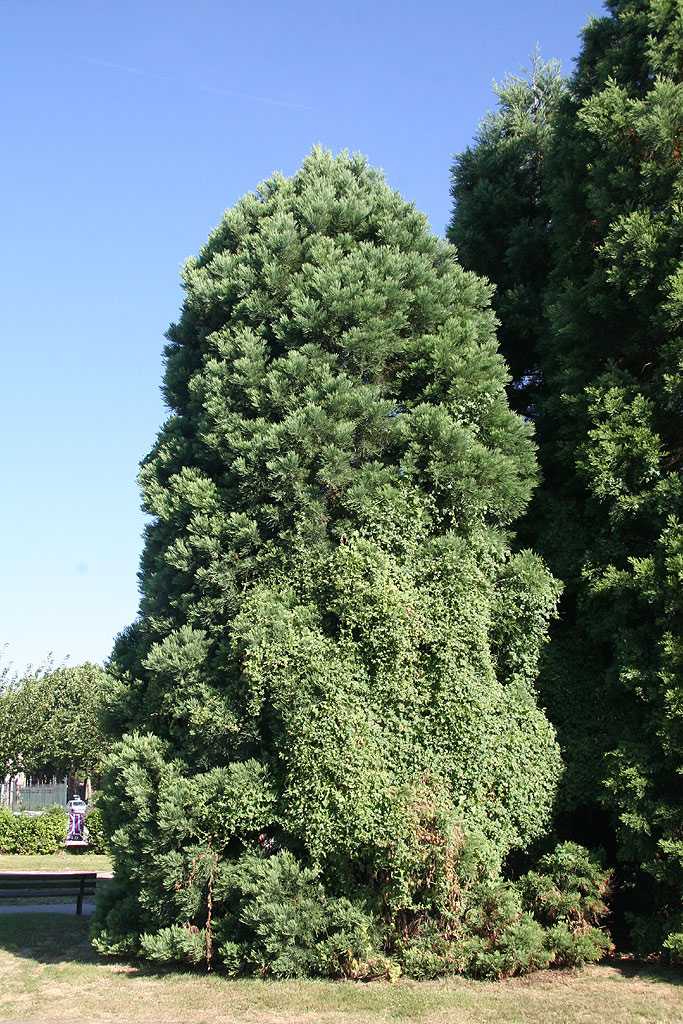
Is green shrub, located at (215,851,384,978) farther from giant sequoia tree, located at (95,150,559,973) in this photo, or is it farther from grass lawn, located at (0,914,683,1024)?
grass lawn, located at (0,914,683,1024)

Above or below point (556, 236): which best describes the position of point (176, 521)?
below

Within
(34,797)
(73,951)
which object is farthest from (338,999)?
(34,797)

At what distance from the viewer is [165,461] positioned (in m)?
10.2

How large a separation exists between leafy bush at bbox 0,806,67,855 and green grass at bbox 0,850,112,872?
228mm

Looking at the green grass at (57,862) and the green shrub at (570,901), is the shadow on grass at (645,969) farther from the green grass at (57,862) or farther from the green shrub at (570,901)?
the green grass at (57,862)

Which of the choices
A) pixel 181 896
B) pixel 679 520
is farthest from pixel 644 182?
pixel 181 896

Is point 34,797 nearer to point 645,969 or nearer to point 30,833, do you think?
point 30,833

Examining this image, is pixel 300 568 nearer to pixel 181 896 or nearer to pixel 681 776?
pixel 181 896

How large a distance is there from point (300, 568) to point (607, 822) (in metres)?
5.15

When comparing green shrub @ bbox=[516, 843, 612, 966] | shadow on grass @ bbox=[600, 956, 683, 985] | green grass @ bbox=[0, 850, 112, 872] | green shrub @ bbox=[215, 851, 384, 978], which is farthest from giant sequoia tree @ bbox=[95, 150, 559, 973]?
green grass @ bbox=[0, 850, 112, 872]

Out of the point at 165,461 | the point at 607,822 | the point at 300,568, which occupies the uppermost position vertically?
the point at 165,461

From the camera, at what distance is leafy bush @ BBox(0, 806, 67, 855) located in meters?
22.9

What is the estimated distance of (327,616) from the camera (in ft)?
29.2

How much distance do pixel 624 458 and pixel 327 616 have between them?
4.00 metres
